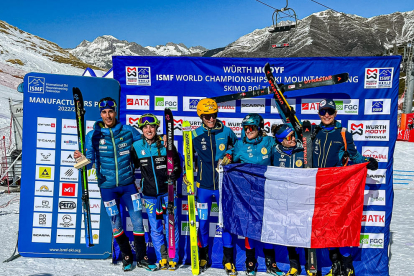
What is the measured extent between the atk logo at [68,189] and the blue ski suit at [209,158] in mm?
2141

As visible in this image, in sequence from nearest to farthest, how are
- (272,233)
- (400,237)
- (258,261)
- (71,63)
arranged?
(272,233), (258,261), (400,237), (71,63)

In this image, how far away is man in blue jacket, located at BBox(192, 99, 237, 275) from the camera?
4.67m

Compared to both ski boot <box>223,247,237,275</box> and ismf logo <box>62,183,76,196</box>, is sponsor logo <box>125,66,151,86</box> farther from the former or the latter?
A: ski boot <box>223,247,237,275</box>

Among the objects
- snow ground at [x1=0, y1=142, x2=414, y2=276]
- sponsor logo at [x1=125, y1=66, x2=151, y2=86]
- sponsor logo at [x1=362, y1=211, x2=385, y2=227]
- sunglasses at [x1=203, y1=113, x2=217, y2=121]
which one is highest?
sponsor logo at [x1=125, y1=66, x2=151, y2=86]

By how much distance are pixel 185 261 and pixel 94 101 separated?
2959 millimetres

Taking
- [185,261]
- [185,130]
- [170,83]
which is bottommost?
[185,261]

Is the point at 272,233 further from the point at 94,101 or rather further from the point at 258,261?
Answer: the point at 94,101

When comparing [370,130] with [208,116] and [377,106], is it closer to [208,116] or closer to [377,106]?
[377,106]

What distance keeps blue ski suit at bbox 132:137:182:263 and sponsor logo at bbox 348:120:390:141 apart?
9.16 ft

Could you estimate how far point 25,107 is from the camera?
520 cm

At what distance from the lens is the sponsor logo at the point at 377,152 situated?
4996 millimetres

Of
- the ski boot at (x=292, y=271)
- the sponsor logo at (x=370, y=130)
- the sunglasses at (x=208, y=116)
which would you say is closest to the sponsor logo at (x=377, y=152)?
the sponsor logo at (x=370, y=130)

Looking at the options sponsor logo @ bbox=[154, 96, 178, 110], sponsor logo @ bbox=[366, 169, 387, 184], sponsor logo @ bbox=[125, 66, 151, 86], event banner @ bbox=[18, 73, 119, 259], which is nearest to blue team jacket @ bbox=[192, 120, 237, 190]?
sponsor logo @ bbox=[154, 96, 178, 110]

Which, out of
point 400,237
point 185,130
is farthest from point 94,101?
point 400,237
